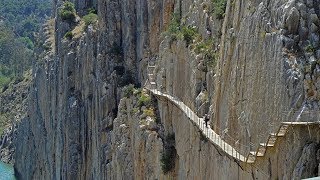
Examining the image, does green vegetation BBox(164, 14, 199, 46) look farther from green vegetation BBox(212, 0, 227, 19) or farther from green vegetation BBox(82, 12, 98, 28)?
green vegetation BBox(82, 12, 98, 28)

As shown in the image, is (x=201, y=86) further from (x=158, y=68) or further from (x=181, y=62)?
(x=158, y=68)

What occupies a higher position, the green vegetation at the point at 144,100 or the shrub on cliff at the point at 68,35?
the shrub on cliff at the point at 68,35

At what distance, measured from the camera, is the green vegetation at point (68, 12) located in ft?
243

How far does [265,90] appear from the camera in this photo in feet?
80.3

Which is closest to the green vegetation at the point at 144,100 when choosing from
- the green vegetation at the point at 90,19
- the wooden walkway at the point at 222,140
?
the wooden walkway at the point at 222,140

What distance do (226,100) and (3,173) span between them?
243ft

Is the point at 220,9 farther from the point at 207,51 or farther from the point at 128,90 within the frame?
the point at 128,90

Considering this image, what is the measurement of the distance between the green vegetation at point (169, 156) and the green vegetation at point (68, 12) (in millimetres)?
36839

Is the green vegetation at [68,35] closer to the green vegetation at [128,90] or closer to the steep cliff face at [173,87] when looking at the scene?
the steep cliff face at [173,87]

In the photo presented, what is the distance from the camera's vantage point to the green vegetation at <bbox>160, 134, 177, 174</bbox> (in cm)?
3941

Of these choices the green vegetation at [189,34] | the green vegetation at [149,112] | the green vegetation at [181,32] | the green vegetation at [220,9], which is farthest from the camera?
the green vegetation at [149,112]

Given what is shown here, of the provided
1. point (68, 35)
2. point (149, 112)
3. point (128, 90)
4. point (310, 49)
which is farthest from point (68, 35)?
point (310, 49)

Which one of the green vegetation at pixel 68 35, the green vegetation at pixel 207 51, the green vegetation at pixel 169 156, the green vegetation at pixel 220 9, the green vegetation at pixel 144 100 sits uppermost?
the green vegetation at pixel 220 9

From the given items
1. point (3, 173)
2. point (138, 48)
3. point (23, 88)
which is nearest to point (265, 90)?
point (138, 48)
